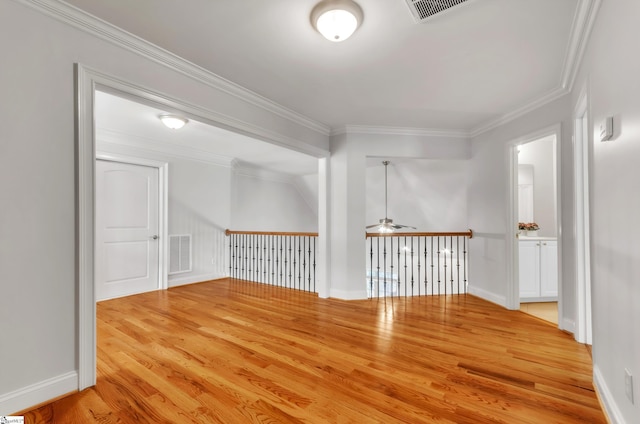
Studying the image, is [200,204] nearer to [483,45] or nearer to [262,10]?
[262,10]

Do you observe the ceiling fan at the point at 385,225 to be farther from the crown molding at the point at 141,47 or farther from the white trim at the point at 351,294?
the crown molding at the point at 141,47

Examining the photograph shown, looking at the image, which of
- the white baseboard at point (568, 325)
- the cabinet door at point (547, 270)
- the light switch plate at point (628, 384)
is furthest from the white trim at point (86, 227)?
the cabinet door at point (547, 270)

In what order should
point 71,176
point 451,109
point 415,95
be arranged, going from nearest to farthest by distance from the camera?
point 71,176, point 415,95, point 451,109

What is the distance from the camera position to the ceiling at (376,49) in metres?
1.79

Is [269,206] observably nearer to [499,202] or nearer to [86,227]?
[499,202]

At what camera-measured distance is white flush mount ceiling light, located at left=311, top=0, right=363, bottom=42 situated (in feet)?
5.58

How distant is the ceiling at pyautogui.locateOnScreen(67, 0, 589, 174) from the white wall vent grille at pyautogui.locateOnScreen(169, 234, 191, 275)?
119 inches

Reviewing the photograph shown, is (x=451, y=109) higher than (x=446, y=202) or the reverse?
higher

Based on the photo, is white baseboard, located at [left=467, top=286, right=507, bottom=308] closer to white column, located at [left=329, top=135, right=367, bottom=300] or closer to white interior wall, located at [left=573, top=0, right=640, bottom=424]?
white column, located at [left=329, top=135, right=367, bottom=300]

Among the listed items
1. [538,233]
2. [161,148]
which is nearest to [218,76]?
[161,148]

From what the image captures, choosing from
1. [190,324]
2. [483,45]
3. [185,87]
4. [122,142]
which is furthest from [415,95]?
[122,142]

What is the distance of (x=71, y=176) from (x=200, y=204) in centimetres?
347

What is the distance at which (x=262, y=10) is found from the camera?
179 cm

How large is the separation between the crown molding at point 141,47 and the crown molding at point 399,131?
3.55ft
